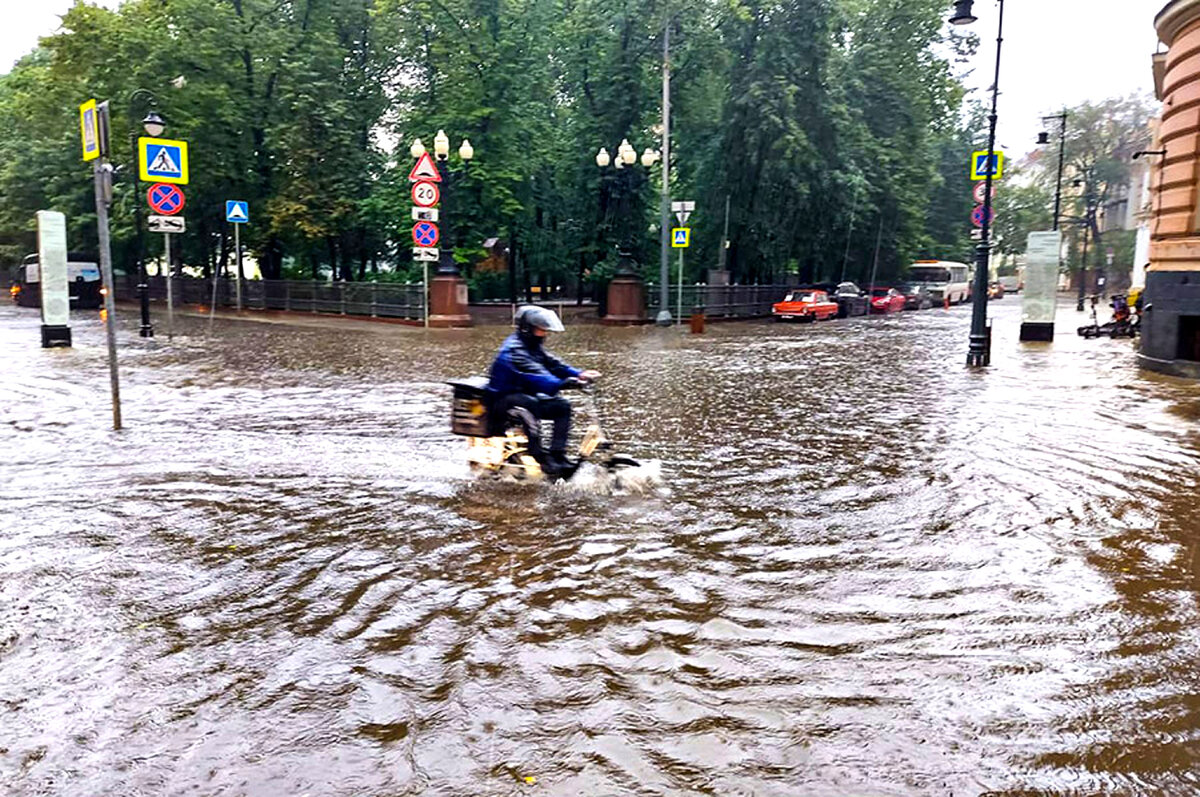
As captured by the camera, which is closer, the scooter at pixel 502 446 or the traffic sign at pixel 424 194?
the scooter at pixel 502 446

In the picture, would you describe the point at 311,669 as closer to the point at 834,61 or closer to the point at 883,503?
A: the point at 883,503

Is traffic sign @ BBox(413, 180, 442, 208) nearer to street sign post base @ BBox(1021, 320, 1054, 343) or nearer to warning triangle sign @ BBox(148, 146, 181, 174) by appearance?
warning triangle sign @ BBox(148, 146, 181, 174)

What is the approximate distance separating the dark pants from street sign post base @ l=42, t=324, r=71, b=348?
52.7 feet

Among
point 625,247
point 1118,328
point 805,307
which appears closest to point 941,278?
point 805,307

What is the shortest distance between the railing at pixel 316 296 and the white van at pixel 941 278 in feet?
109

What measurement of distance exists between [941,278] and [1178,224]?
130ft

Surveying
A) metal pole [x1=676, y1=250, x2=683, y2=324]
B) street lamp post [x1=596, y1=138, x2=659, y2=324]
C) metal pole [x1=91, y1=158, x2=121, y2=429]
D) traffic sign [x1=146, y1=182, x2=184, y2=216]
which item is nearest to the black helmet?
metal pole [x1=91, y1=158, x2=121, y2=429]

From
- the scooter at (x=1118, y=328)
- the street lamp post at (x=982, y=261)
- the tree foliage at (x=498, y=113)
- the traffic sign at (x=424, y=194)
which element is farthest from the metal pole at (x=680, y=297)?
the scooter at (x=1118, y=328)

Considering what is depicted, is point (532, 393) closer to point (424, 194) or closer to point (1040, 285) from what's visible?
point (424, 194)

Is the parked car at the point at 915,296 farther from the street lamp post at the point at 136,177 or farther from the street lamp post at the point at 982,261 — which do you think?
the street lamp post at the point at 136,177

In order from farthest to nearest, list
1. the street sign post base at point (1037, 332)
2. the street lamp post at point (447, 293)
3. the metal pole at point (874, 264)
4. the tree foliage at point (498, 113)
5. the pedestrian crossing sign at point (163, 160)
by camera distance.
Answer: the metal pole at point (874, 264) → the tree foliage at point (498, 113) → the street lamp post at point (447, 293) → the street sign post base at point (1037, 332) → the pedestrian crossing sign at point (163, 160)

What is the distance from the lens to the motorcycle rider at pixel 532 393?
7.98 m

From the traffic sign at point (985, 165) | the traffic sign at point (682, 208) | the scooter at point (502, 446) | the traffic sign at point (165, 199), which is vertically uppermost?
the traffic sign at point (985, 165)

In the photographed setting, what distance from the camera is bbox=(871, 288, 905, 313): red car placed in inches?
1761
